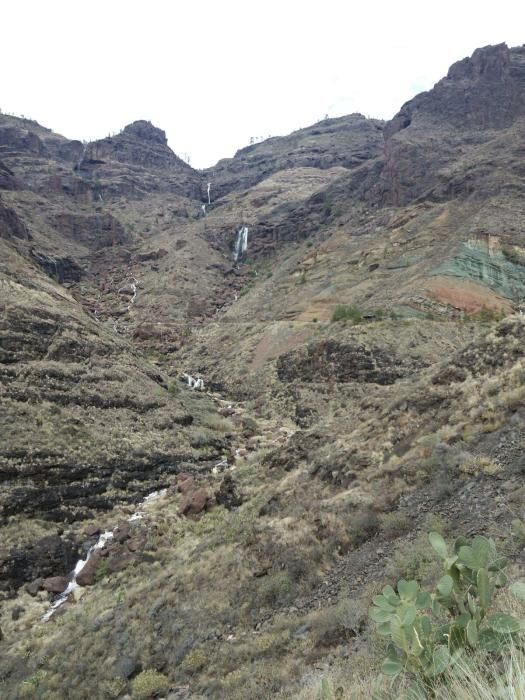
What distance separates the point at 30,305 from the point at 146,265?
195ft

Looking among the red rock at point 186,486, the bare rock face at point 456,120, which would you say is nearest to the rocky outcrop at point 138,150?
the bare rock face at point 456,120

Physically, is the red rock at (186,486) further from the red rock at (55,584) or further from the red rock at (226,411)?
the red rock at (226,411)

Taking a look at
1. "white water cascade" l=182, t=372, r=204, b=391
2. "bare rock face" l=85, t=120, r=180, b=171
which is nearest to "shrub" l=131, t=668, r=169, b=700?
"white water cascade" l=182, t=372, r=204, b=391

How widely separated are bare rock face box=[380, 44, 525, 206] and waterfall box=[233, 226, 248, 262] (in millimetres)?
29380

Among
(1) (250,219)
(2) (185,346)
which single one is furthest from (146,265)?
(2) (185,346)

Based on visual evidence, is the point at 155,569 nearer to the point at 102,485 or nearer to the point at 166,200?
the point at 102,485

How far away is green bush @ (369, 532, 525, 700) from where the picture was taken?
8.80 feet

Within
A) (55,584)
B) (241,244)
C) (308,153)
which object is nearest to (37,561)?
(55,584)

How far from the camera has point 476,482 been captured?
840 centimetres

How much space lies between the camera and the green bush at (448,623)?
268 cm

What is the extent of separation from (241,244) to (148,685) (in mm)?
93422

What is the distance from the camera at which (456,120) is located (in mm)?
81625

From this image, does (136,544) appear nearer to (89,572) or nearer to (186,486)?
(89,572)

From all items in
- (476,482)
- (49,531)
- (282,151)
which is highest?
(282,151)
